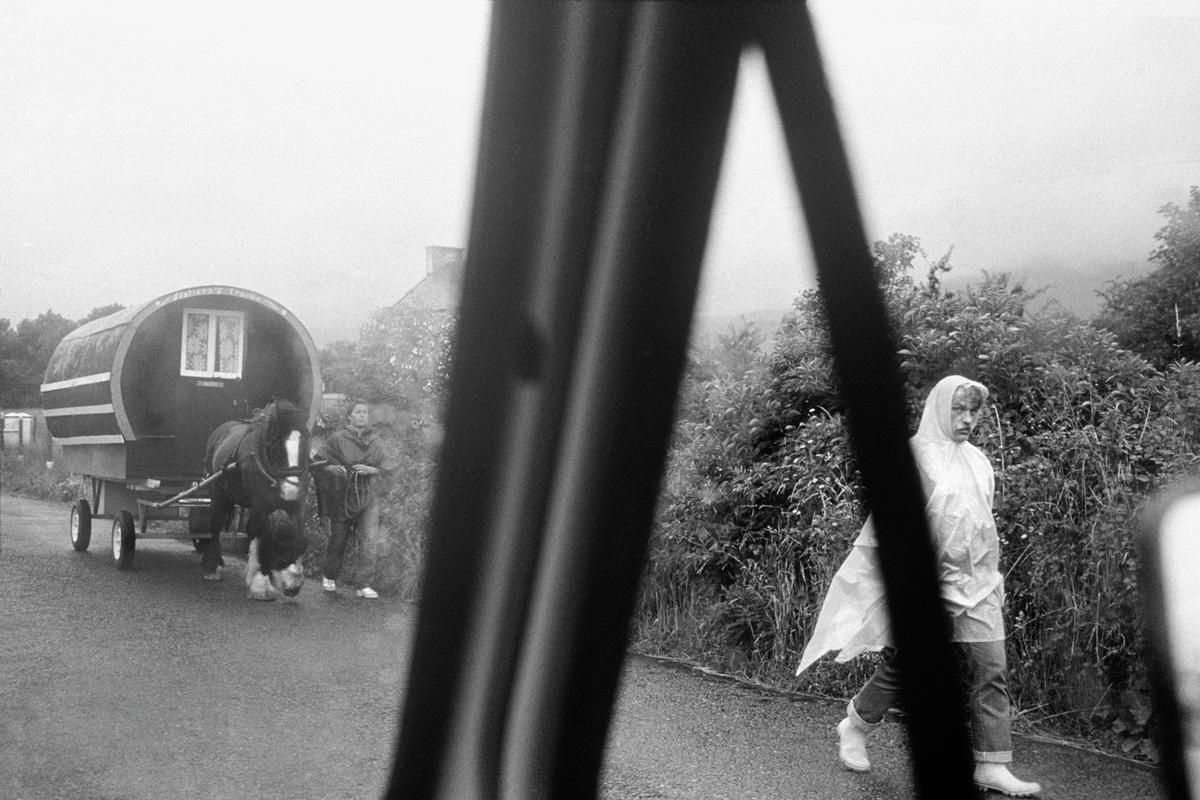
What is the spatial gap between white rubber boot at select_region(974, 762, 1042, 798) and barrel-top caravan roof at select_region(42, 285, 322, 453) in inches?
241

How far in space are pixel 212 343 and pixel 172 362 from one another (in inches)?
18.1

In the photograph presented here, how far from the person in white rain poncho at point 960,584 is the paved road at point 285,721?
0.33 m

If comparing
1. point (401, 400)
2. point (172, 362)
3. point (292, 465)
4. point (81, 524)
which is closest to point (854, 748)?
point (401, 400)

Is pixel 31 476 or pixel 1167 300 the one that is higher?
pixel 1167 300

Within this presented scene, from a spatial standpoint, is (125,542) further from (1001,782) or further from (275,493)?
(1001,782)

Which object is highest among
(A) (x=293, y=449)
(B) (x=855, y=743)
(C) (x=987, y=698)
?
(A) (x=293, y=449)

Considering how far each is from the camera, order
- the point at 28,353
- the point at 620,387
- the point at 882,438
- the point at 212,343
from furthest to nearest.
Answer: the point at 212,343
the point at 28,353
the point at 882,438
the point at 620,387

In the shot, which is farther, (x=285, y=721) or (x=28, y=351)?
(x=28, y=351)

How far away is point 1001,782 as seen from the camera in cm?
428

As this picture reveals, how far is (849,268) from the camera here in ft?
14.8

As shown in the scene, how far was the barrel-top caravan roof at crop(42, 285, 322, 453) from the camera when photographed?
9.21 metres

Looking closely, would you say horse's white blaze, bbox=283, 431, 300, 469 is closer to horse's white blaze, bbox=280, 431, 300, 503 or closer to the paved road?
horse's white blaze, bbox=280, 431, 300, 503

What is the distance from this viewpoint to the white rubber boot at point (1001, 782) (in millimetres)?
4262

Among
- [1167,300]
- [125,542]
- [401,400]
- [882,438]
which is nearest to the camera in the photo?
[882,438]
